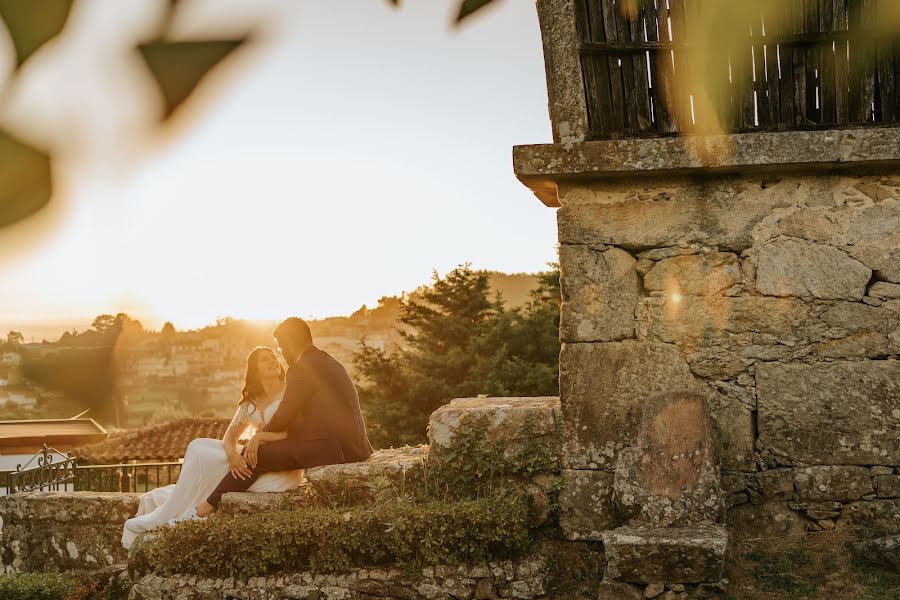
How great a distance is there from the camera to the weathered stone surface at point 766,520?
455 cm

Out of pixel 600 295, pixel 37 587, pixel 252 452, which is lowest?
pixel 37 587

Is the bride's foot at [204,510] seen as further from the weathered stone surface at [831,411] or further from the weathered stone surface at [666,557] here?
the weathered stone surface at [831,411]

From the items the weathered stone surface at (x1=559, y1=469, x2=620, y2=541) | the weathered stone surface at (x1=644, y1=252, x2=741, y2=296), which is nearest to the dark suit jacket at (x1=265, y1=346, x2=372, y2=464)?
the weathered stone surface at (x1=559, y1=469, x2=620, y2=541)

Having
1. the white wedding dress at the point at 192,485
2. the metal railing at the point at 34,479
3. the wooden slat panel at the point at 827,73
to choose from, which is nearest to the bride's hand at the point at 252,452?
the white wedding dress at the point at 192,485

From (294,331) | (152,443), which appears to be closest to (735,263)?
(294,331)

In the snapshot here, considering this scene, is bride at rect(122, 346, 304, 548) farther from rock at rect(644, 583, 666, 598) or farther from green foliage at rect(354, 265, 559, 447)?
green foliage at rect(354, 265, 559, 447)

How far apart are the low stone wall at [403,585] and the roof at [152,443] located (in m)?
13.5

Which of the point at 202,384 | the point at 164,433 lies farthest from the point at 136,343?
the point at 164,433

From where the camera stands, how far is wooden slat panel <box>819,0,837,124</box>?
4.50 metres

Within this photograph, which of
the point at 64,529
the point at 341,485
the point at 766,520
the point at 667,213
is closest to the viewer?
the point at 766,520

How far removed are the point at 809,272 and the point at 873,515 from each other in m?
1.26

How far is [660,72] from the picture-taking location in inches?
185

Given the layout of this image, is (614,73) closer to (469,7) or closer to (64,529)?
(469,7)

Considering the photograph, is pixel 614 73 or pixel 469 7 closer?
pixel 469 7
